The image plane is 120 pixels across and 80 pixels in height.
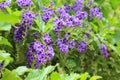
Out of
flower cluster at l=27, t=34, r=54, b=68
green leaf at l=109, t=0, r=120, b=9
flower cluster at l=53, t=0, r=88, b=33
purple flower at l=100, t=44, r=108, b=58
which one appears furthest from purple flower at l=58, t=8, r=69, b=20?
green leaf at l=109, t=0, r=120, b=9

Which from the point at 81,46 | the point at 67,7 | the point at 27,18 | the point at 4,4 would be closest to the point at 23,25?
the point at 27,18

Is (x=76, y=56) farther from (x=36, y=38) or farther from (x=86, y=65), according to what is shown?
(x=36, y=38)

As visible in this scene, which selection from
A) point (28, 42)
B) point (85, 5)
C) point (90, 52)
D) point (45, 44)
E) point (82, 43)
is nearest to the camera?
point (45, 44)

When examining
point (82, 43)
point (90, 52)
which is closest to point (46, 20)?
point (82, 43)

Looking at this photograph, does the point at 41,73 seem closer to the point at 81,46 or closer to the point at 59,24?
the point at 59,24

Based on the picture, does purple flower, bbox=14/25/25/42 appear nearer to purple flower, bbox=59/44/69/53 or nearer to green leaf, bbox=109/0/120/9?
purple flower, bbox=59/44/69/53

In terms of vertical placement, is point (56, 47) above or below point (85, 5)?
below
